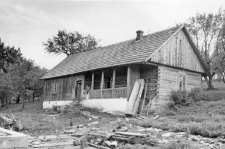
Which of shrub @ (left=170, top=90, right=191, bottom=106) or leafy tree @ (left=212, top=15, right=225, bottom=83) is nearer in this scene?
shrub @ (left=170, top=90, right=191, bottom=106)

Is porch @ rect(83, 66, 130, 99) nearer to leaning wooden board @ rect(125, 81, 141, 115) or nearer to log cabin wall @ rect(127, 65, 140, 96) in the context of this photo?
log cabin wall @ rect(127, 65, 140, 96)

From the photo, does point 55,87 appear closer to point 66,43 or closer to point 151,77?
point 151,77

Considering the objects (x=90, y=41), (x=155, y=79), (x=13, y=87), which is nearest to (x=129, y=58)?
(x=155, y=79)

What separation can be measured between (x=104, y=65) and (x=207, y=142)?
47.0ft

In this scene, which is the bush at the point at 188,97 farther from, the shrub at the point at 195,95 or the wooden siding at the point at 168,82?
the wooden siding at the point at 168,82

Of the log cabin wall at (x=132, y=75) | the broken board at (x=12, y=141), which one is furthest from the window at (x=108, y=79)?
the broken board at (x=12, y=141)

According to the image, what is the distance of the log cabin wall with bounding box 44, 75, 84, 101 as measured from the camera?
89.7 feet

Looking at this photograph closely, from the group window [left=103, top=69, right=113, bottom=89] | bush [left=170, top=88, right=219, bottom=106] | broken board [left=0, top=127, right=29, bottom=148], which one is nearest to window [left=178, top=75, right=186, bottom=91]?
bush [left=170, top=88, right=219, bottom=106]

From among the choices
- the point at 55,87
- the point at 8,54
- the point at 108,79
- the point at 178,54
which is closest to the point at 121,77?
the point at 108,79

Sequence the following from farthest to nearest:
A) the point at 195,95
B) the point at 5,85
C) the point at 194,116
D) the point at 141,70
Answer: the point at 5,85, the point at 195,95, the point at 141,70, the point at 194,116

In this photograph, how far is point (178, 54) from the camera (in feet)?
71.9

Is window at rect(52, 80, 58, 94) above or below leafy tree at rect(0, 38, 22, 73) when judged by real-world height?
below

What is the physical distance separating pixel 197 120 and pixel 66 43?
36922 mm

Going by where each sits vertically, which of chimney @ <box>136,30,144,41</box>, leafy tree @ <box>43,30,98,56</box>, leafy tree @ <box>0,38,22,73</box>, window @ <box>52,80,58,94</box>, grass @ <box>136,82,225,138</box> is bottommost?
grass @ <box>136,82,225,138</box>
